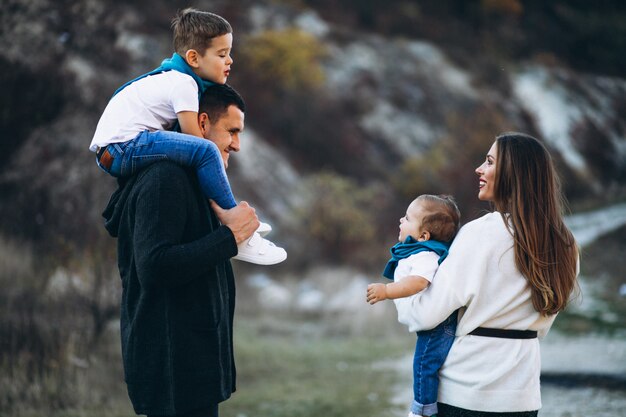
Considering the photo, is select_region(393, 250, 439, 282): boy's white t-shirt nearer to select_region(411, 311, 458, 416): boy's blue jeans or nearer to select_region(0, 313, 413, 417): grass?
select_region(411, 311, 458, 416): boy's blue jeans

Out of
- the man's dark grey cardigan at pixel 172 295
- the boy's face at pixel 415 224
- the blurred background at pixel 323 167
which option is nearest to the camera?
the man's dark grey cardigan at pixel 172 295

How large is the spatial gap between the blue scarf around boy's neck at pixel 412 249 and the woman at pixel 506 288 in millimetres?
99

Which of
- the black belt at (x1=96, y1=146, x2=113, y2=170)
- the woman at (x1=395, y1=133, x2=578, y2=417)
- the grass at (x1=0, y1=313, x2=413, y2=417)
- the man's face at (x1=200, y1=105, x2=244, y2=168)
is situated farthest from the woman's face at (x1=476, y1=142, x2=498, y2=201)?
the grass at (x1=0, y1=313, x2=413, y2=417)

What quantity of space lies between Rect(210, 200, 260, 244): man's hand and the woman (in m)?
0.62

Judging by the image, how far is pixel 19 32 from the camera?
9266 millimetres

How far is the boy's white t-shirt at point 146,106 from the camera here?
7.98ft

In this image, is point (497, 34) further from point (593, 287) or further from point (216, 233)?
point (216, 233)

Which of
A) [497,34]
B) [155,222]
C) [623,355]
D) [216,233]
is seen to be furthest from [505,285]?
[497,34]

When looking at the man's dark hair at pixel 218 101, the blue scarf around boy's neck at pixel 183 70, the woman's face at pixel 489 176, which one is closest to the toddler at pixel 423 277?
the woman's face at pixel 489 176

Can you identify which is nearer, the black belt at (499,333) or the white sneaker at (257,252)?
the white sneaker at (257,252)

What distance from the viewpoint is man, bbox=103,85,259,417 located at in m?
2.10

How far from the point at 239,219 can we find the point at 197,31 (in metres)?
0.72

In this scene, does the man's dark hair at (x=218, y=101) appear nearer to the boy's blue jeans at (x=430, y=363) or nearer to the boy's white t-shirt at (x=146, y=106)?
the boy's white t-shirt at (x=146, y=106)

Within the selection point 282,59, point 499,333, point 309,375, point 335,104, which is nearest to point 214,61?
point 499,333
